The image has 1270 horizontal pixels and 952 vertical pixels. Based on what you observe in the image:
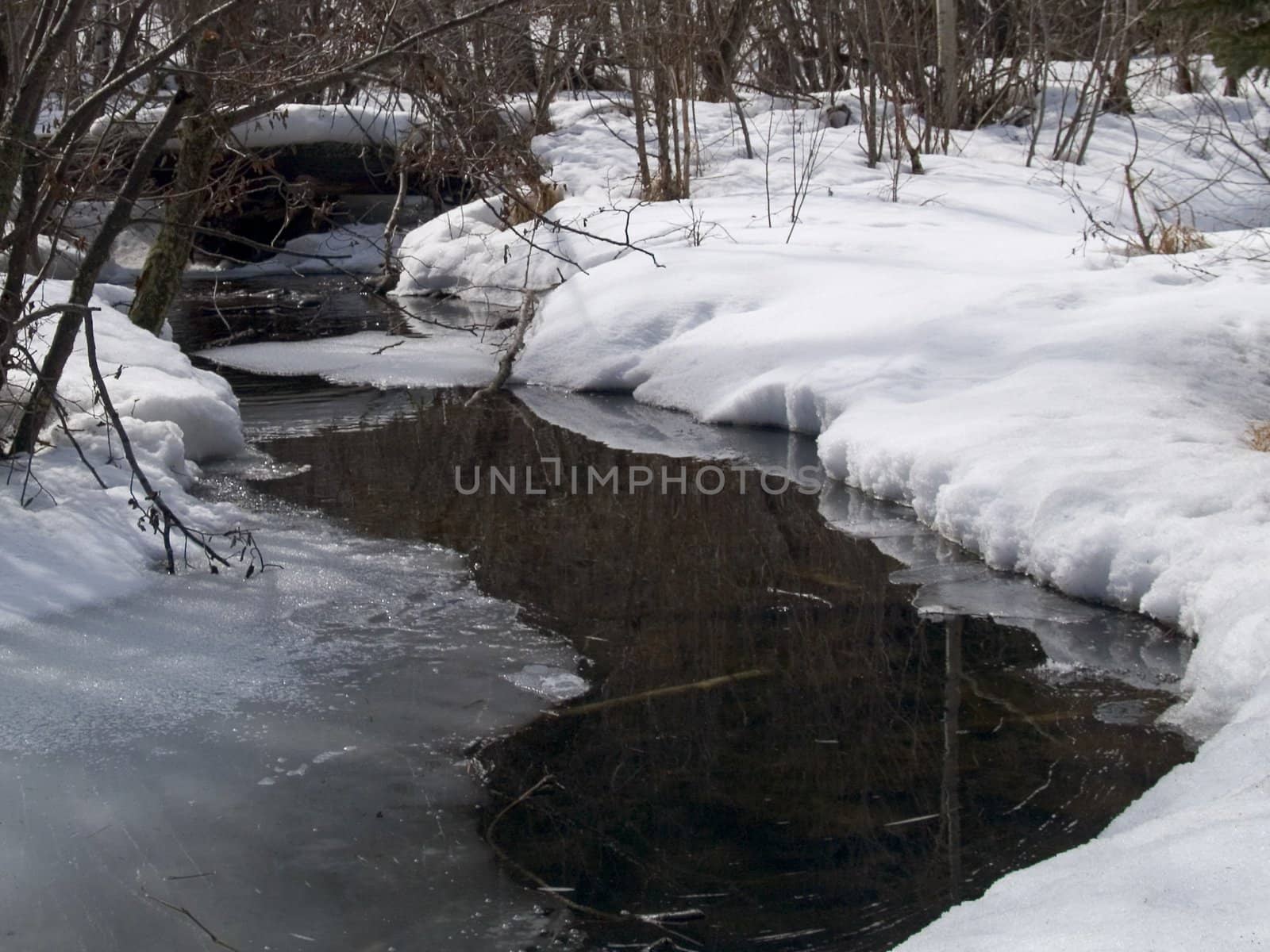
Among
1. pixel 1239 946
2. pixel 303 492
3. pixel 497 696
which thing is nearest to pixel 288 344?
pixel 303 492

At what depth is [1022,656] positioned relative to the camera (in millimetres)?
3955

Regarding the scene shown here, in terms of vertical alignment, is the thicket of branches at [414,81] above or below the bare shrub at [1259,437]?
above

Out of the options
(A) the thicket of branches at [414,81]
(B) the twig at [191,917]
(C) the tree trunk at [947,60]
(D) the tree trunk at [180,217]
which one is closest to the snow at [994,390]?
(A) the thicket of branches at [414,81]

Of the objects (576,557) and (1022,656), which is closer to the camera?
(1022,656)

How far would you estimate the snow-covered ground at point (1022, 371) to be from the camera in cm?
234

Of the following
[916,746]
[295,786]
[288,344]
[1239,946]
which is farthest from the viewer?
[288,344]

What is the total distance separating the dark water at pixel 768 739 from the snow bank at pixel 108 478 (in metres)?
0.88

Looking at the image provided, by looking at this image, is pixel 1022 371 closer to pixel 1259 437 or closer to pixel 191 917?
pixel 1259 437

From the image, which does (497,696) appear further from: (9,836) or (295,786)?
(9,836)

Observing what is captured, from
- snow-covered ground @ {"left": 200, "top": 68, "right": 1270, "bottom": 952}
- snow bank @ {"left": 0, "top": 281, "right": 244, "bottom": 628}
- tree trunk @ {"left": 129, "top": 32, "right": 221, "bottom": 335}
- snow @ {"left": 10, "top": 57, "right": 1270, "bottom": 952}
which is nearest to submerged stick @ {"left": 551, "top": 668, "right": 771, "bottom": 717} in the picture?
snow @ {"left": 10, "top": 57, "right": 1270, "bottom": 952}

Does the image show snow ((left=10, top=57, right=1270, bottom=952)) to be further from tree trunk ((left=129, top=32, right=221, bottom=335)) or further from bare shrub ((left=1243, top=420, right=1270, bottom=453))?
tree trunk ((left=129, top=32, right=221, bottom=335))

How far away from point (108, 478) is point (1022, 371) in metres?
3.86

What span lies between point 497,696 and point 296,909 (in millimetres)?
1101

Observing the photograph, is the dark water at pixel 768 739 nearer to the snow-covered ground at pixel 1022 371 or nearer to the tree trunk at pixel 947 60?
the snow-covered ground at pixel 1022 371
